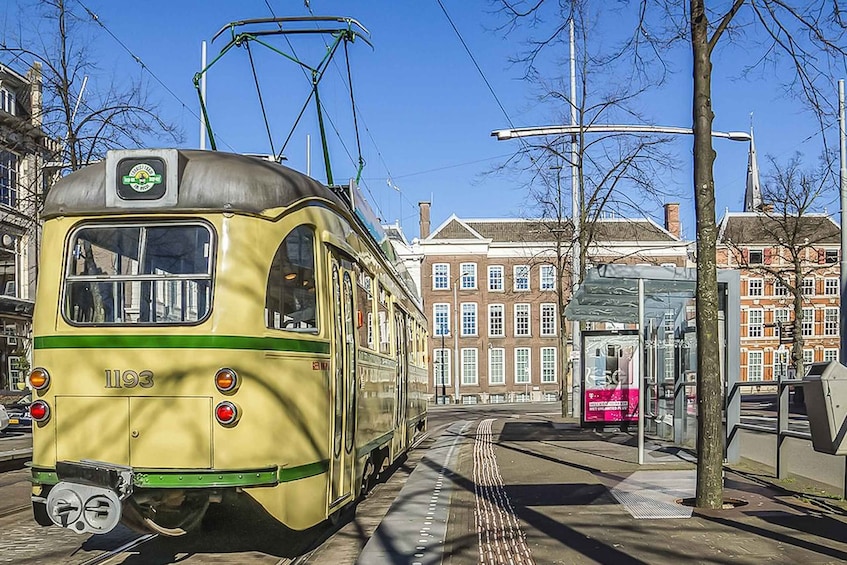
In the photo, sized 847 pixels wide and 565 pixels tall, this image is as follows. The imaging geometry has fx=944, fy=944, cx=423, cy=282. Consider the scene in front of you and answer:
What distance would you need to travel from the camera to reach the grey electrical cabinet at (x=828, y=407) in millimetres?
8172

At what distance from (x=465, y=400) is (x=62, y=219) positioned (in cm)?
6144

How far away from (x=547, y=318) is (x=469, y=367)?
6857mm

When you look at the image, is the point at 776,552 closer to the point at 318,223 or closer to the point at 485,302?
the point at 318,223

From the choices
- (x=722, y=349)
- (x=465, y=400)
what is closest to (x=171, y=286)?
(x=722, y=349)

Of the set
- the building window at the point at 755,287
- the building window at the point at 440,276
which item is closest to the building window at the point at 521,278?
the building window at the point at 440,276

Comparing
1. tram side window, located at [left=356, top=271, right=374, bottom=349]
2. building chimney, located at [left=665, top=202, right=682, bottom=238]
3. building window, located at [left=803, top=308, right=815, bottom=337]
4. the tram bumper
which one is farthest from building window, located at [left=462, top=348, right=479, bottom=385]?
the tram bumper

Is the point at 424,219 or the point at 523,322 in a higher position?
the point at 424,219

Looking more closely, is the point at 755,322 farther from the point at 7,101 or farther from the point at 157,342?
the point at 157,342

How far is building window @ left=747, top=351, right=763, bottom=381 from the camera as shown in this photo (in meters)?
76.2

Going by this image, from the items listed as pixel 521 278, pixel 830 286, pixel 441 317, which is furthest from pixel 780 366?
pixel 830 286

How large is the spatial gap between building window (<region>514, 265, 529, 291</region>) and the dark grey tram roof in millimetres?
59201

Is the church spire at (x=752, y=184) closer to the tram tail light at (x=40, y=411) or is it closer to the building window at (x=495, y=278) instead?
the building window at (x=495, y=278)

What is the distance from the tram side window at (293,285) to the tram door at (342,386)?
1.38 feet

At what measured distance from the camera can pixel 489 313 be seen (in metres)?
69.1
